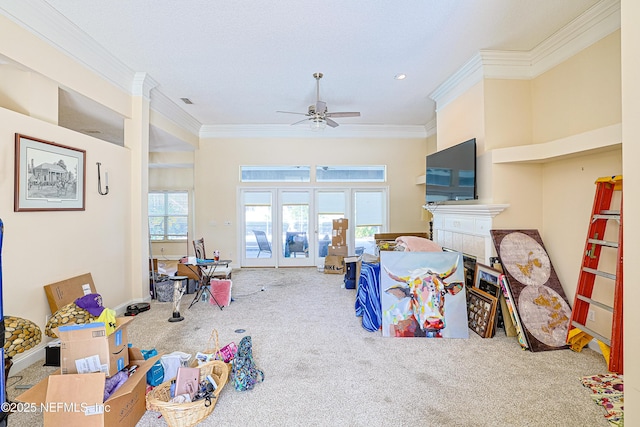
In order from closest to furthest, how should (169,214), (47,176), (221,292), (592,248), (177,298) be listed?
1. (592,248)
2. (47,176)
3. (177,298)
4. (221,292)
5. (169,214)

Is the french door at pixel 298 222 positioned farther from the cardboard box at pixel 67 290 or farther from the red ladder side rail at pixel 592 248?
the red ladder side rail at pixel 592 248

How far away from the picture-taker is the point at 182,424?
1.83 meters

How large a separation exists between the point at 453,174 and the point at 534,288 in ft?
A: 5.55

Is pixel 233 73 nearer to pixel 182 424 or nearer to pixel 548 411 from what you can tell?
pixel 182 424

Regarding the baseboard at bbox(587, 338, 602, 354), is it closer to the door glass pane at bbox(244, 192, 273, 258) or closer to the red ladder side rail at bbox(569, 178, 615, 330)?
the red ladder side rail at bbox(569, 178, 615, 330)

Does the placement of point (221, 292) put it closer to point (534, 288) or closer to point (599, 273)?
point (534, 288)

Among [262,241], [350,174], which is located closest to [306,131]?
[350,174]

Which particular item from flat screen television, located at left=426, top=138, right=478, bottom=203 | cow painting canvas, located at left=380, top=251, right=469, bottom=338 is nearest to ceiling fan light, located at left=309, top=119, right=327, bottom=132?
flat screen television, located at left=426, top=138, right=478, bottom=203

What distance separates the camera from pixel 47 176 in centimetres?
290

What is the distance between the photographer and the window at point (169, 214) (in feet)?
27.4

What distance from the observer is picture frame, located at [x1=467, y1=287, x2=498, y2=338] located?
10.3 ft

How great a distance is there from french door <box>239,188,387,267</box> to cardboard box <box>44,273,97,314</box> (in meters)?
3.69

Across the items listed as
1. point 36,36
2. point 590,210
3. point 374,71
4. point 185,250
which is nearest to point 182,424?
point 36,36

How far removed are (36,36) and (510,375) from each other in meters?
5.15
